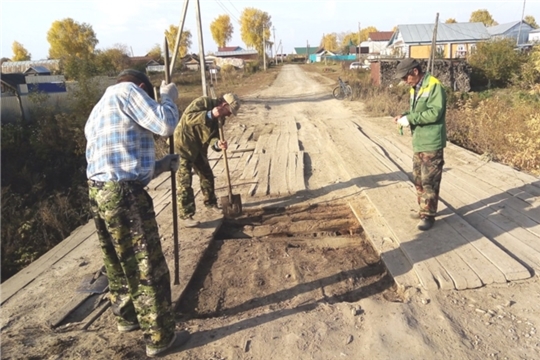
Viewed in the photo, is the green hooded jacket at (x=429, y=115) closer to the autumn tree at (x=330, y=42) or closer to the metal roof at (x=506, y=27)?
the metal roof at (x=506, y=27)

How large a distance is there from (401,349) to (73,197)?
11299mm

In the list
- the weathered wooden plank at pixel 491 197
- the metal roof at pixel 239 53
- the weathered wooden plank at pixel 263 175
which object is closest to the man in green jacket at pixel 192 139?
the weathered wooden plank at pixel 263 175

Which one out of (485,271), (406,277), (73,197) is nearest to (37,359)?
(406,277)

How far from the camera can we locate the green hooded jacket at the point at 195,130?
5.08m

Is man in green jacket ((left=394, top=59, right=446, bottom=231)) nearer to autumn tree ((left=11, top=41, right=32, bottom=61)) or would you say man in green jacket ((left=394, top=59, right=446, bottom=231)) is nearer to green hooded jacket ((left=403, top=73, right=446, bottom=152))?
green hooded jacket ((left=403, top=73, right=446, bottom=152))

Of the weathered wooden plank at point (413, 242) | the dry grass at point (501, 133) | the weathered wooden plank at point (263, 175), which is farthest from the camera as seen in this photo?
the dry grass at point (501, 133)

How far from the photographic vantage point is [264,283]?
12.8 ft

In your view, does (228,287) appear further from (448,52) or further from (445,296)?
(448,52)

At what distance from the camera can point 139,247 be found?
2.78 meters

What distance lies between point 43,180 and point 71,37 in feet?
202

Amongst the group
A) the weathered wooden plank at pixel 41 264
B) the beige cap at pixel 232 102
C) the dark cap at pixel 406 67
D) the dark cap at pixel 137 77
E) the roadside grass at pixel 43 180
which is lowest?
the roadside grass at pixel 43 180

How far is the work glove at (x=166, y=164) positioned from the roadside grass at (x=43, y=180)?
6061 mm

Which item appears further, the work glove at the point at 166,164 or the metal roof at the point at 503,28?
the metal roof at the point at 503,28

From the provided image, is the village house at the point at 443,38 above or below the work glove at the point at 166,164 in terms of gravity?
above
